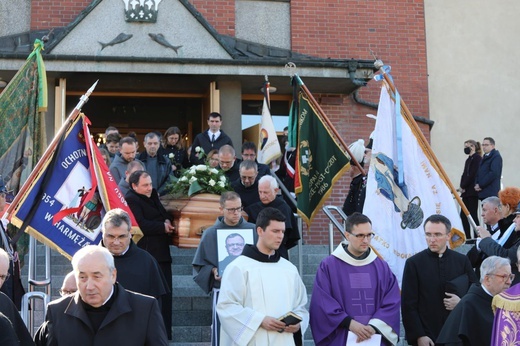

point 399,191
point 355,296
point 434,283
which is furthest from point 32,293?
point 399,191

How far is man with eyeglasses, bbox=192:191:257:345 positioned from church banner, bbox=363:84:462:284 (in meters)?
1.88

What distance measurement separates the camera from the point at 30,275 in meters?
9.81

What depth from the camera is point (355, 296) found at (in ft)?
28.4

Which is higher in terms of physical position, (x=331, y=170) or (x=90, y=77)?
(x=90, y=77)

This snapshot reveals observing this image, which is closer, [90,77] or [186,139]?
[90,77]

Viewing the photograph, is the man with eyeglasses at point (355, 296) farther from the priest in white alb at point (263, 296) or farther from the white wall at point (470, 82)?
the white wall at point (470, 82)

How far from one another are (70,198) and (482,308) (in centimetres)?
424

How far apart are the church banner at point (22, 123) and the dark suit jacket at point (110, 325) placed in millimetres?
4457

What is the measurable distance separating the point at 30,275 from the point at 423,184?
4619mm

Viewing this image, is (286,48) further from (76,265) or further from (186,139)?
(76,265)

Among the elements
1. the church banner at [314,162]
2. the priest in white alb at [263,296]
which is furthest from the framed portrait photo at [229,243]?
the church banner at [314,162]

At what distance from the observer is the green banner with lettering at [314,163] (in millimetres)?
11906

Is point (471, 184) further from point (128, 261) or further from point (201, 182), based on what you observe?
point (128, 261)

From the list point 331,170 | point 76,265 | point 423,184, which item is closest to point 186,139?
point 331,170
